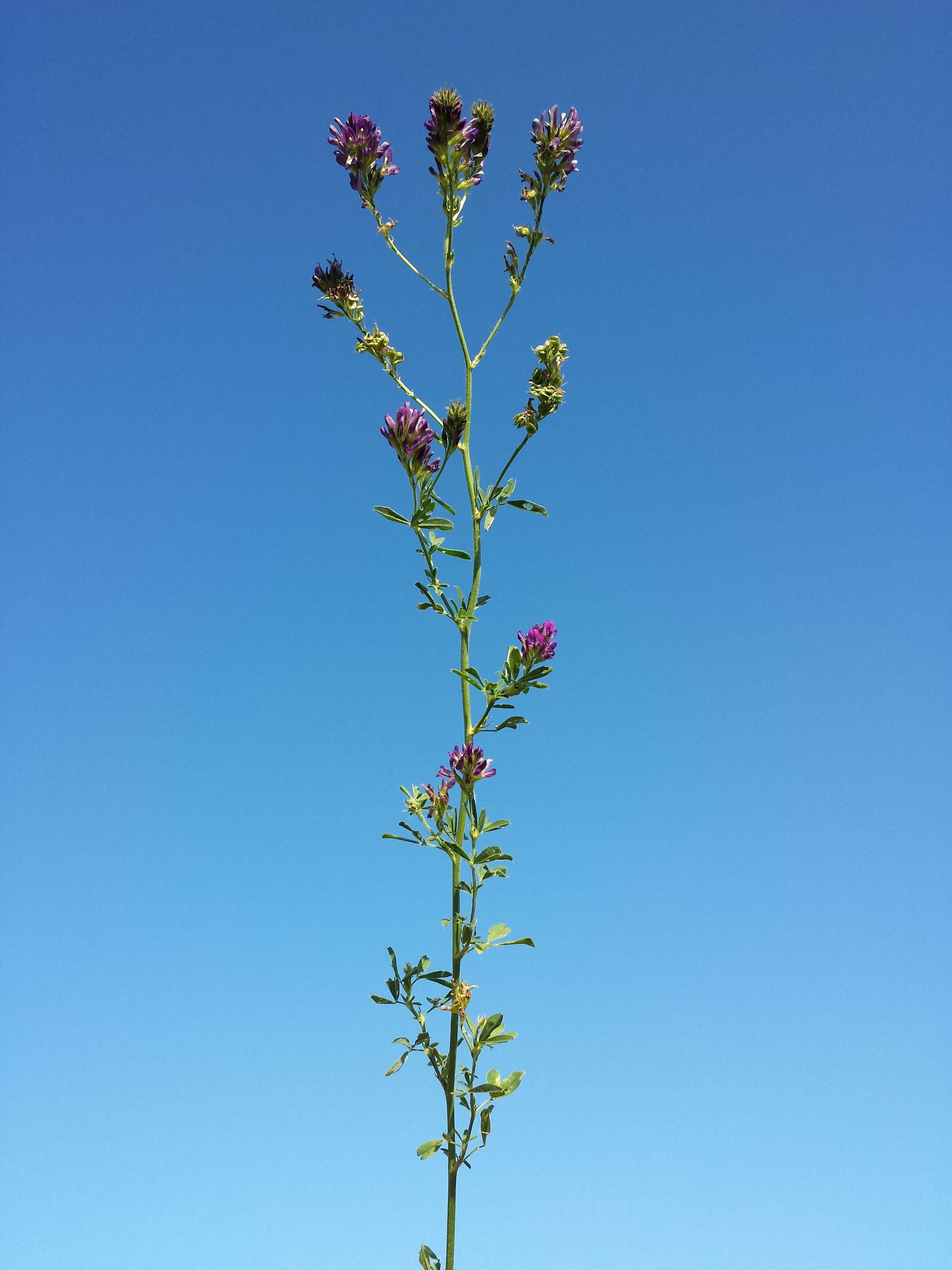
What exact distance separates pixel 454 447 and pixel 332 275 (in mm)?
770

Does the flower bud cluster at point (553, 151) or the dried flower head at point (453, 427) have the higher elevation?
the flower bud cluster at point (553, 151)

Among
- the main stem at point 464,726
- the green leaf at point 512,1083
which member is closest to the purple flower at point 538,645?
the main stem at point 464,726

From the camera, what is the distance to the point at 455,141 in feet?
9.73

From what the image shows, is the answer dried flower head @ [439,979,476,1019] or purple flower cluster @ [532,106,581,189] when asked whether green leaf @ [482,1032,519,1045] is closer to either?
dried flower head @ [439,979,476,1019]

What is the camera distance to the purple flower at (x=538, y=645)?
2.83 m

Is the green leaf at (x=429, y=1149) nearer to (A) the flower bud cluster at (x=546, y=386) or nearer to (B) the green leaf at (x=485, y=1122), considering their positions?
(B) the green leaf at (x=485, y=1122)

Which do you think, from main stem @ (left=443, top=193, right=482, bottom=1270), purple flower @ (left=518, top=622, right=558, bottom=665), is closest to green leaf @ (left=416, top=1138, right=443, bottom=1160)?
main stem @ (left=443, top=193, right=482, bottom=1270)

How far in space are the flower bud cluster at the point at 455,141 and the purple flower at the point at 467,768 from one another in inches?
72.6

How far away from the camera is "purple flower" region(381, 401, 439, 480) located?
9.43 ft

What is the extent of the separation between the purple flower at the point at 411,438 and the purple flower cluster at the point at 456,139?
824 millimetres

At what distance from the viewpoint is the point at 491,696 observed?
288 centimetres

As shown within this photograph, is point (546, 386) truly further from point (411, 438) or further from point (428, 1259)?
point (428, 1259)

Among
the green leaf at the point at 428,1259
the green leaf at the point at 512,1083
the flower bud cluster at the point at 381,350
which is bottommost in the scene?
the green leaf at the point at 428,1259

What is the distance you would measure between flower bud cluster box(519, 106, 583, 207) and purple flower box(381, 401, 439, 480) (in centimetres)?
94
